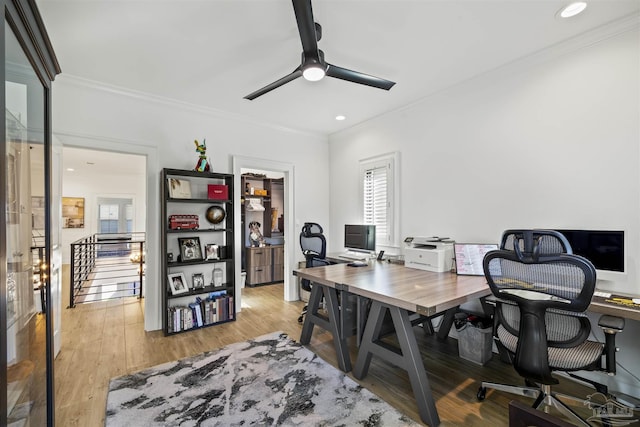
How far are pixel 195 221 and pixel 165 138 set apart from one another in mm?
1071

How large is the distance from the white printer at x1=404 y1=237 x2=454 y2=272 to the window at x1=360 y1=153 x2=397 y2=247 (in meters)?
0.71

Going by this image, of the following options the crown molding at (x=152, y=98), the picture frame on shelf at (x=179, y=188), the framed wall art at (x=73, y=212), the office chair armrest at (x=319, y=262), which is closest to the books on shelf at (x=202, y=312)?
the office chair armrest at (x=319, y=262)

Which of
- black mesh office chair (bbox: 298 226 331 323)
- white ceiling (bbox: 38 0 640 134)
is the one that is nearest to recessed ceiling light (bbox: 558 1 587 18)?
white ceiling (bbox: 38 0 640 134)

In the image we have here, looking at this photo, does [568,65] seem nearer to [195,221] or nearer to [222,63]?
[222,63]

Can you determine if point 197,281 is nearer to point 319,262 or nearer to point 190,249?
point 190,249

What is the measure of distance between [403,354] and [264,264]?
13.1 ft

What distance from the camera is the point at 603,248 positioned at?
2.06 m

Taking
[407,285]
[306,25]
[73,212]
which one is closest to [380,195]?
[407,285]

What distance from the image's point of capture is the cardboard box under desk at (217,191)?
3.60 m

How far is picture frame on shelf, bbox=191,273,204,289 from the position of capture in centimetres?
362

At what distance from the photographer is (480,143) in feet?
9.75

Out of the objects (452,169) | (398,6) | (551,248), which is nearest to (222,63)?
(398,6)

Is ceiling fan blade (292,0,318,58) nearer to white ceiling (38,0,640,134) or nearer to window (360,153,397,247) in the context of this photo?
white ceiling (38,0,640,134)

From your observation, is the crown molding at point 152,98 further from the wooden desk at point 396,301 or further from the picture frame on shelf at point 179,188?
the wooden desk at point 396,301
